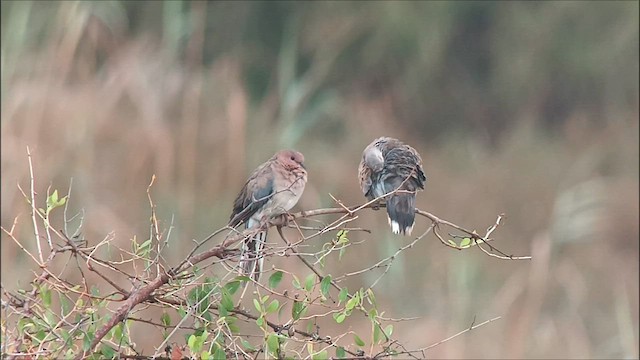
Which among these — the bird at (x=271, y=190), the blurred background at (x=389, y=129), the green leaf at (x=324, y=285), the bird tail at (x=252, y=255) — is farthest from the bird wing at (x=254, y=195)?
the blurred background at (x=389, y=129)

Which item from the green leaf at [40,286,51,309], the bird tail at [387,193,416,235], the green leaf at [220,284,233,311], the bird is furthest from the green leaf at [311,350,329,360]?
the bird tail at [387,193,416,235]

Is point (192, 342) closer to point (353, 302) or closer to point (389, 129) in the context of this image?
point (353, 302)

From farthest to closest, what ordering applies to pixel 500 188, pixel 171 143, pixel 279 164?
pixel 500 188 → pixel 171 143 → pixel 279 164

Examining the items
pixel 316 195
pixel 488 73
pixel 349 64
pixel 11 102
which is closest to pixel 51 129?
pixel 11 102

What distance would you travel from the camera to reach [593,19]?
8805mm

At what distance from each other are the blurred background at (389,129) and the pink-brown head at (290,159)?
1.39m

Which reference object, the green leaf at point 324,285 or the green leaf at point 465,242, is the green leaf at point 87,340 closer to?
the green leaf at point 324,285

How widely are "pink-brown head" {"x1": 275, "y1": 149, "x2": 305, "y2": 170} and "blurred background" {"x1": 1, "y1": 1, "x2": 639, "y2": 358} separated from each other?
54.6 inches

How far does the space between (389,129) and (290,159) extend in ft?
16.4

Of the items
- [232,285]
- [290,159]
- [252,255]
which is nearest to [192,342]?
[232,285]

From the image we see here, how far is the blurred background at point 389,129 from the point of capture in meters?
5.91

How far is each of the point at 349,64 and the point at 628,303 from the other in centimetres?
280

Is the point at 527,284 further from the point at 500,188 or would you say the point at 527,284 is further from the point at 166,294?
the point at 166,294

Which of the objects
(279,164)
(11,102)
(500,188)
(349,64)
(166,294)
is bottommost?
(166,294)
